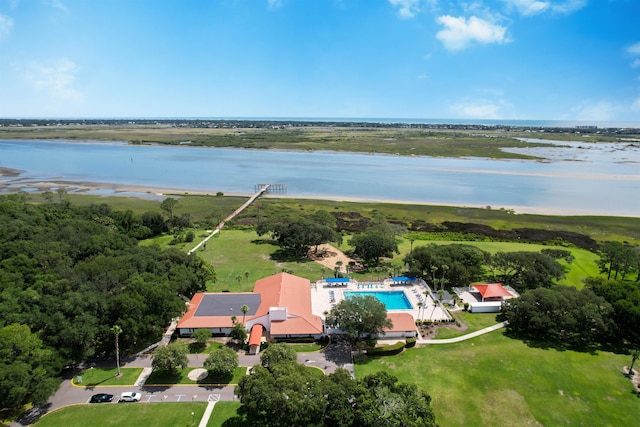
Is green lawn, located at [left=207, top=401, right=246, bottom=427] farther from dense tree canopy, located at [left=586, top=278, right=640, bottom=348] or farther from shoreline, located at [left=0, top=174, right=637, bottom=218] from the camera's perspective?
shoreline, located at [left=0, top=174, right=637, bottom=218]

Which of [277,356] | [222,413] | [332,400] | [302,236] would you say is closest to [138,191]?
[302,236]

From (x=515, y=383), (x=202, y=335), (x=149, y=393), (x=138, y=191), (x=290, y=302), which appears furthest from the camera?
(x=138, y=191)

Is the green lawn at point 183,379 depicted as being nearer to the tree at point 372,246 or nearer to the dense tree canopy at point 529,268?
the tree at point 372,246

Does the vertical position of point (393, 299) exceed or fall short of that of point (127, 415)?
it exceeds it

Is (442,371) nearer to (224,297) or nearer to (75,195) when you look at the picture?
(224,297)

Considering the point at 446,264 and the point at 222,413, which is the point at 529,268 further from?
the point at 222,413

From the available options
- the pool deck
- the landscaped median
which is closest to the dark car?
the landscaped median

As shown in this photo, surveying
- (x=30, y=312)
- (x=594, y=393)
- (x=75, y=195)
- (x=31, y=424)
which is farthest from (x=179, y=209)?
(x=594, y=393)
